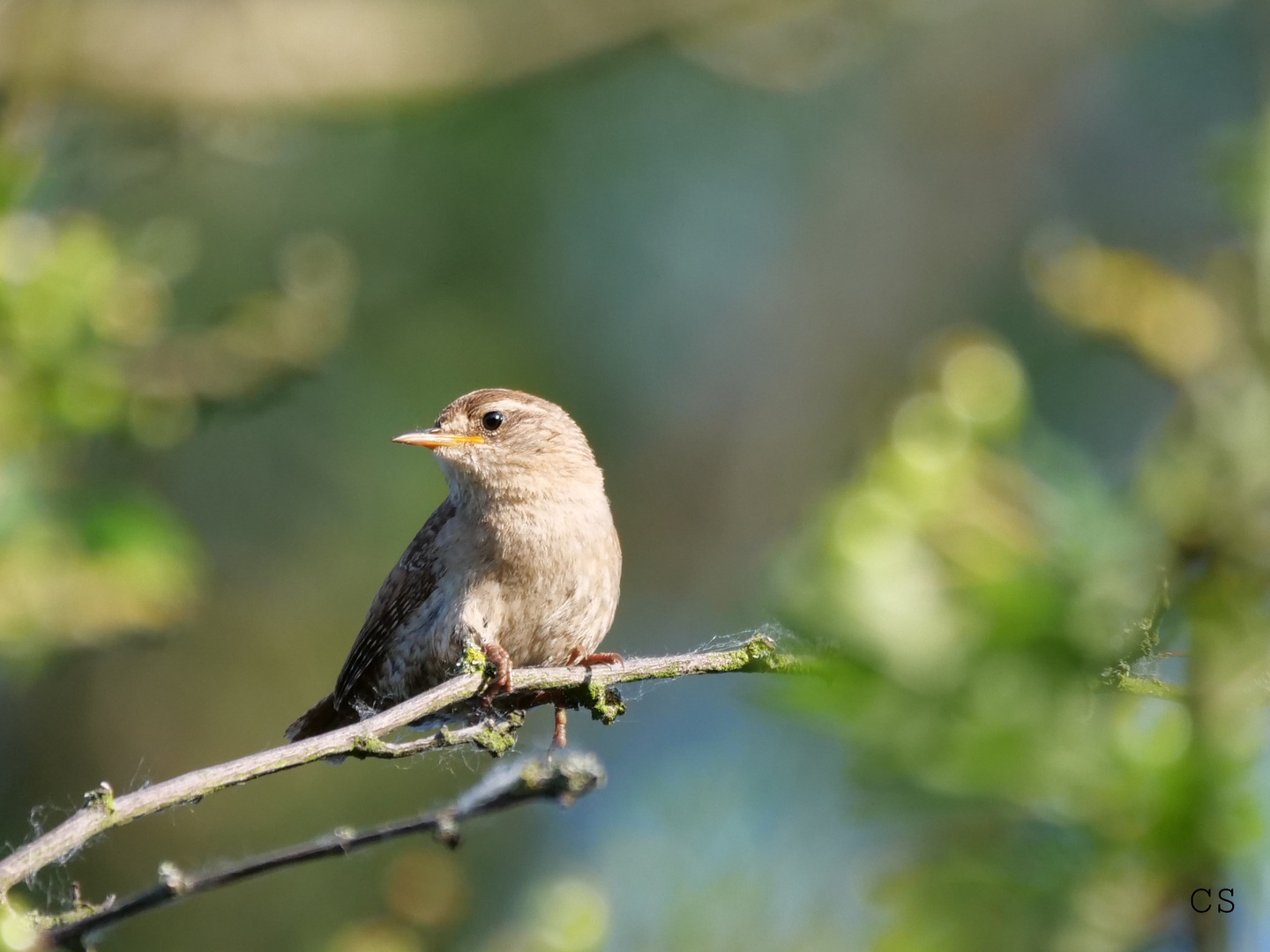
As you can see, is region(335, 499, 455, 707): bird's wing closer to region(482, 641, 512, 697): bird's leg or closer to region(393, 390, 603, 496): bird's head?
region(393, 390, 603, 496): bird's head

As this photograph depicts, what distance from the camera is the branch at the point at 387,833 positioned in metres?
1.53

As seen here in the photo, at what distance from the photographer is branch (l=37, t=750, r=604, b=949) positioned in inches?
60.1

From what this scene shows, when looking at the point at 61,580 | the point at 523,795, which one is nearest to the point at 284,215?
the point at 61,580

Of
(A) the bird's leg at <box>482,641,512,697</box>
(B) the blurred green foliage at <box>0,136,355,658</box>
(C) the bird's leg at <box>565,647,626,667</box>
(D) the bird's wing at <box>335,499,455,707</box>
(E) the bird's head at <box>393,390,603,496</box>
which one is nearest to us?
(A) the bird's leg at <box>482,641,512,697</box>

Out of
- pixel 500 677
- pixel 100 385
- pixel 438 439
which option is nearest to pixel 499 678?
pixel 500 677

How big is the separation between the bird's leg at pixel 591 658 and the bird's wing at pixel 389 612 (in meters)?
0.47

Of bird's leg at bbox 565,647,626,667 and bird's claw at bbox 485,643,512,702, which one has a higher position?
bird's leg at bbox 565,647,626,667

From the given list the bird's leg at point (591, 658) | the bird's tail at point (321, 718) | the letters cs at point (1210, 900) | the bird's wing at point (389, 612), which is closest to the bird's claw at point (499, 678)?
the bird's leg at point (591, 658)

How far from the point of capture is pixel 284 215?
9.44 metres

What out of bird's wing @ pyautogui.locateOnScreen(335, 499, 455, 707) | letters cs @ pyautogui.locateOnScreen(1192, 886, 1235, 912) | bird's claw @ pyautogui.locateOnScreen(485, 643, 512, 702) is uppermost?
bird's wing @ pyautogui.locateOnScreen(335, 499, 455, 707)

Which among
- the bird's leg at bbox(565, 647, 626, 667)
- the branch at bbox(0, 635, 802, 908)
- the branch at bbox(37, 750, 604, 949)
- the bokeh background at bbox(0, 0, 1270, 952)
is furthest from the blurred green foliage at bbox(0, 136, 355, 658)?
the branch at bbox(37, 750, 604, 949)

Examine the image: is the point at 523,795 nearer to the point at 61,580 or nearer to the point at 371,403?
the point at 61,580

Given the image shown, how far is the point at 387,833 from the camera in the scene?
1578mm

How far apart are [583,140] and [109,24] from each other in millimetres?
3619
